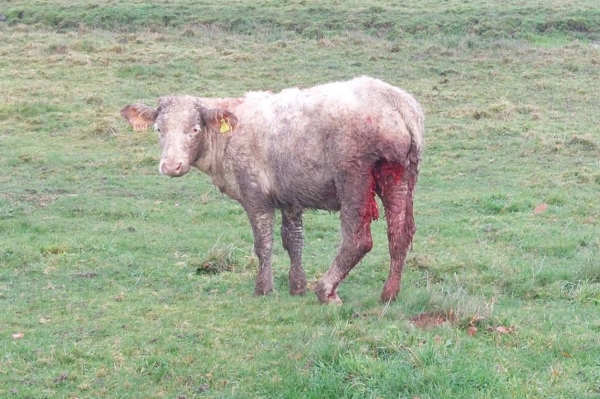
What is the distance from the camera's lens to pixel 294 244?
29.9ft

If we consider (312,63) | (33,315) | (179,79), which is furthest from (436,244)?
(312,63)

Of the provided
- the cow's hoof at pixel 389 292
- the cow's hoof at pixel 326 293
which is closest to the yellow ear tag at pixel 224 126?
the cow's hoof at pixel 326 293

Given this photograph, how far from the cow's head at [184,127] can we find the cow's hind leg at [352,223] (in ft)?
5.13

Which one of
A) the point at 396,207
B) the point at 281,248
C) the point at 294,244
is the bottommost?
the point at 281,248

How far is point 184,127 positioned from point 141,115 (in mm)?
639

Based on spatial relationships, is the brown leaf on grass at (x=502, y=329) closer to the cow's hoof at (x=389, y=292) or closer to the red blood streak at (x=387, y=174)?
the cow's hoof at (x=389, y=292)

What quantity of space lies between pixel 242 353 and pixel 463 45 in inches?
941

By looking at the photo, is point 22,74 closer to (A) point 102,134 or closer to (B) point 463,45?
(A) point 102,134

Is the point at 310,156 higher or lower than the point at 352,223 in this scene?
higher

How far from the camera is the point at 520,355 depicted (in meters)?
6.56

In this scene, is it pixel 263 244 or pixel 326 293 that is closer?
pixel 326 293

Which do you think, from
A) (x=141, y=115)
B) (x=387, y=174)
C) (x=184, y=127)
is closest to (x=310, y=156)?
(x=387, y=174)

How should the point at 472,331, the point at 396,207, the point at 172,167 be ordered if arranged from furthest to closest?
the point at 172,167
the point at 396,207
the point at 472,331

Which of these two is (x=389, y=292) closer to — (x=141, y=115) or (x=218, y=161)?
(x=218, y=161)
